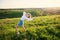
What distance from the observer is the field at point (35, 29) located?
1810 mm

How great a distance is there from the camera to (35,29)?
1.85 m

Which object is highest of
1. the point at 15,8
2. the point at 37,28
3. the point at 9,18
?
the point at 15,8

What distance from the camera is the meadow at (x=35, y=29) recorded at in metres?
1.81

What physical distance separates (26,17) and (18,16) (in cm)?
11

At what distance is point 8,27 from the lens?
1.83 metres

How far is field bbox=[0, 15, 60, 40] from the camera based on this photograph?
1.81 m

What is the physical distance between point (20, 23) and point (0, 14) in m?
0.29

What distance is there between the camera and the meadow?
1.81 meters

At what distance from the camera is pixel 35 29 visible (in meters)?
1.85
